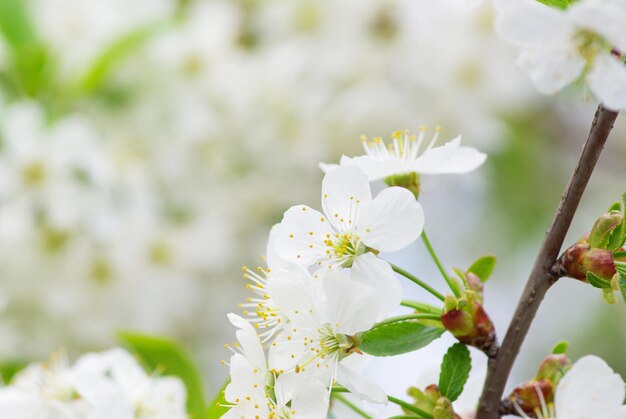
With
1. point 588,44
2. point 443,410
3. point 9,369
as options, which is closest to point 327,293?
point 443,410

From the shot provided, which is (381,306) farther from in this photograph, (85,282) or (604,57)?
(85,282)

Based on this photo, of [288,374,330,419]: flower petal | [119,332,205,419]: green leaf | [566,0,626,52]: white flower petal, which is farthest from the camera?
[119,332,205,419]: green leaf

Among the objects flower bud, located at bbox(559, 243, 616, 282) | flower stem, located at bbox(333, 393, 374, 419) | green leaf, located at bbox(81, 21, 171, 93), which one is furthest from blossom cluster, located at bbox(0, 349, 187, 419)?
green leaf, located at bbox(81, 21, 171, 93)

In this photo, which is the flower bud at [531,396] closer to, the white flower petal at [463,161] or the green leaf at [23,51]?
the white flower petal at [463,161]

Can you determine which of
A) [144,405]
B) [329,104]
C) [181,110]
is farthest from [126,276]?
[144,405]

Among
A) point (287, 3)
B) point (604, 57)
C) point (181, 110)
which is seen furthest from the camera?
point (287, 3)

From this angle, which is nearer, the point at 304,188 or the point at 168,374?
the point at 168,374

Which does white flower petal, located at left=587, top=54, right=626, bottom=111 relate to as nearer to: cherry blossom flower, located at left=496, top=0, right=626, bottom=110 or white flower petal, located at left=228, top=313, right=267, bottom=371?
cherry blossom flower, located at left=496, top=0, right=626, bottom=110

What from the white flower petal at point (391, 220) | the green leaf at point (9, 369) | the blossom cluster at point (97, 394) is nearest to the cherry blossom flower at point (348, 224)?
the white flower petal at point (391, 220)
